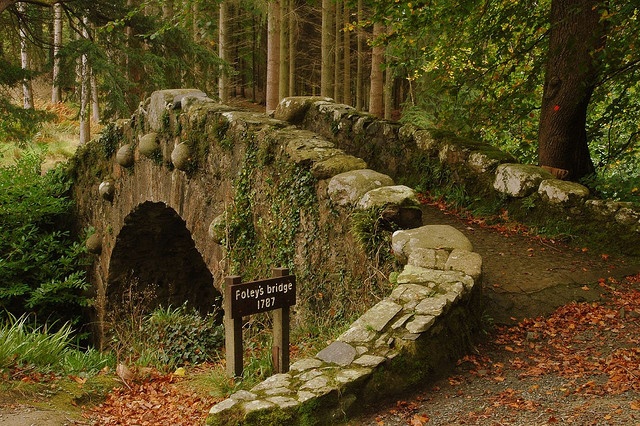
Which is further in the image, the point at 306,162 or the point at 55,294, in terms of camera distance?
the point at 55,294

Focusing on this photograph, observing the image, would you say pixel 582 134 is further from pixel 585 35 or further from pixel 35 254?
pixel 35 254

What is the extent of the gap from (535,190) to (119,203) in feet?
24.0

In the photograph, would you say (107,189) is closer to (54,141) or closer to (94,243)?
(94,243)

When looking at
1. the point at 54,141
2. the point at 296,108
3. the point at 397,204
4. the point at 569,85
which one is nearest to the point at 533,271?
the point at 397,204

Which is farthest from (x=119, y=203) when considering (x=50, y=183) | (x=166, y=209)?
(x=50, y=183)

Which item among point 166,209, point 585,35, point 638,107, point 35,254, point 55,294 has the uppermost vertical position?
point 585,35

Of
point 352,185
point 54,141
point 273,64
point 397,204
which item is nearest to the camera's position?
point 397,204

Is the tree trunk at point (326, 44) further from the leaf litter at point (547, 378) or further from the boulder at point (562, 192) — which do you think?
the leaf litter at point (547, 378)

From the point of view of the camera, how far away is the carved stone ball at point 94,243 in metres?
12.8

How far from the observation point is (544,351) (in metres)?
5.11

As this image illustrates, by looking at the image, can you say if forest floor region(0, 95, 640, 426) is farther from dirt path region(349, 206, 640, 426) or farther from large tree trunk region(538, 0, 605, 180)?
large tree trunk region(538, 0, 605, 180)

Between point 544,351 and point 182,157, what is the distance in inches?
219

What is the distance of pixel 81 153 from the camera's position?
1329 cm

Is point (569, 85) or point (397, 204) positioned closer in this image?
point (397, 204)
